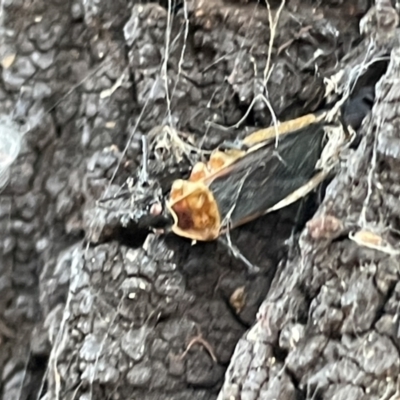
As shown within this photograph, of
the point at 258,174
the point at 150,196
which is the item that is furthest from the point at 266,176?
the point at 150,196

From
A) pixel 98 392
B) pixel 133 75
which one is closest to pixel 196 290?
pixel 98 392

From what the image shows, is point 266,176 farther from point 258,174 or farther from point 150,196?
point 150,196

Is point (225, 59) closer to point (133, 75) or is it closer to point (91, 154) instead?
point (133, 75)
